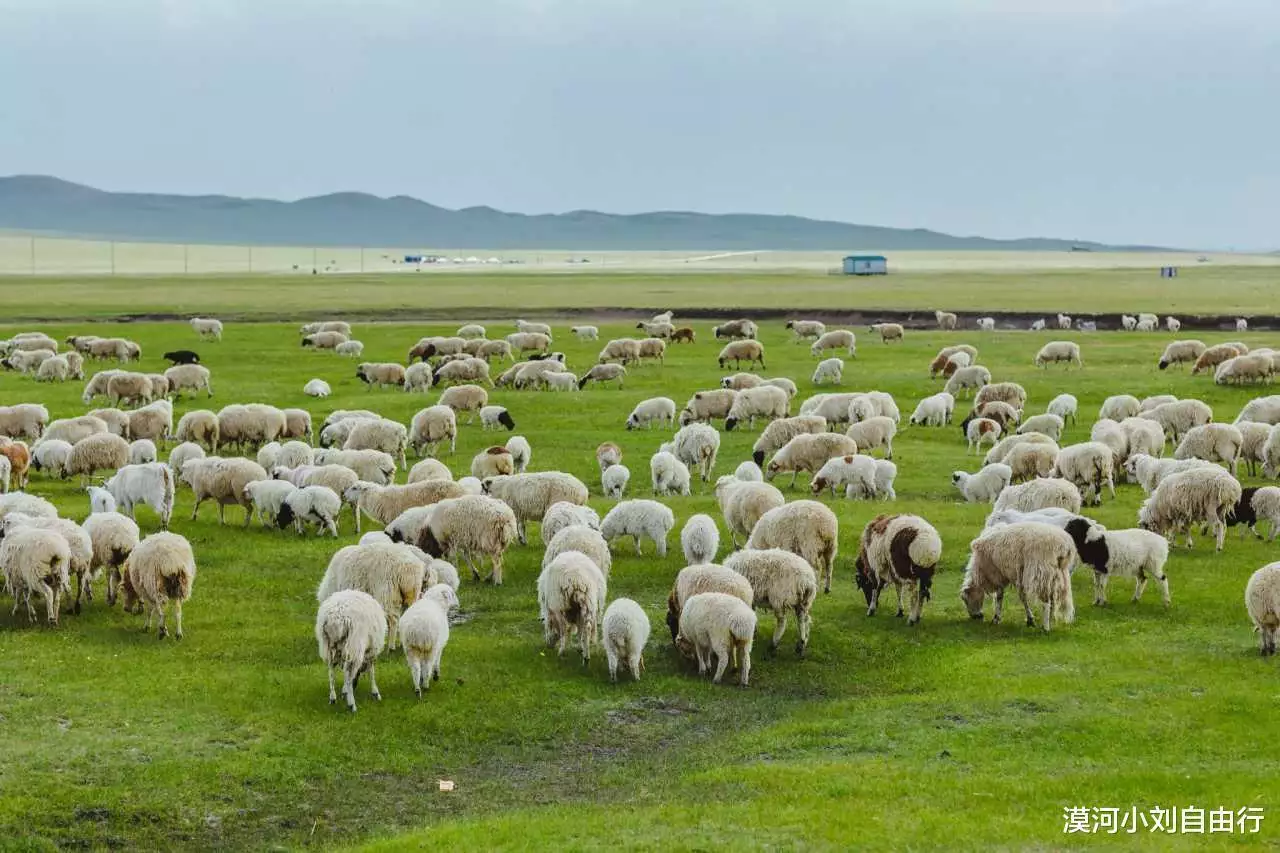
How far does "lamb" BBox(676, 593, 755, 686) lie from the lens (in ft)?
44.3

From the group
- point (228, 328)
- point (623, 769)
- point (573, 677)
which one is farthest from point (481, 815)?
point (228, 328)

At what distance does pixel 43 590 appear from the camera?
15031mm

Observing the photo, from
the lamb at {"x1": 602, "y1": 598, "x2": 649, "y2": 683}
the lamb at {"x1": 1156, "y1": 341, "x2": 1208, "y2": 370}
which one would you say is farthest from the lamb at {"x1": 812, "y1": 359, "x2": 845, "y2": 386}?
the lamb at {"x1": 602, "y1": 598, "x2": 649, "y2": 683}

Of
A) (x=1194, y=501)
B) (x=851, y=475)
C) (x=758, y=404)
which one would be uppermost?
(x=758, y=404)

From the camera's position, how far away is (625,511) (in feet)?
60.7

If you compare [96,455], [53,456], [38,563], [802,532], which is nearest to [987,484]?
[802,532]

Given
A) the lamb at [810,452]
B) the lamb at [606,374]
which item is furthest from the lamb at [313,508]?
the lamb at [606,374]

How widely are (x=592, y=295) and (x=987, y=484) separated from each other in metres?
76.5

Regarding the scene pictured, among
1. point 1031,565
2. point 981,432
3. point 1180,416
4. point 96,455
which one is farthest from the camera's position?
point 981,432

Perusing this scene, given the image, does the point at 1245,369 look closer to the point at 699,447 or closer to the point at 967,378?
the point at 967,378

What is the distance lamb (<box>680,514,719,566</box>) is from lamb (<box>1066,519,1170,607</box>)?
14.5 feet

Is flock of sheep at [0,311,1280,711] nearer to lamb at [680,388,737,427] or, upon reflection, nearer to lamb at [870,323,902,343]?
lamb at [680,388,737,427]

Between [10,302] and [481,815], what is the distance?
8635cm

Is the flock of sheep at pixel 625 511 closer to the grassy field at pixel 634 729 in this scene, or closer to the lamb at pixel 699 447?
the lamb at pixel 699 447
